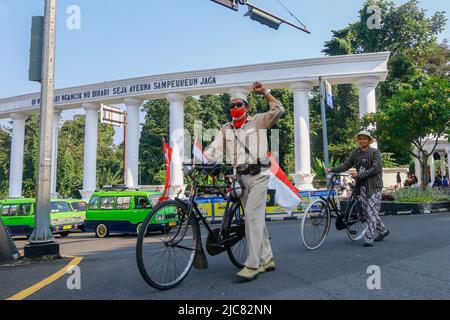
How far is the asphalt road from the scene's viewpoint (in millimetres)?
3436

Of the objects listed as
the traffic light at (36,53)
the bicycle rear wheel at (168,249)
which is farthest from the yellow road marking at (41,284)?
the traffic light at (36,53)

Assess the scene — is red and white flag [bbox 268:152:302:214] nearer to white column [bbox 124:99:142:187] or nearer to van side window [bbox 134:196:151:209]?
van side window [bbox 134:196:151:209]

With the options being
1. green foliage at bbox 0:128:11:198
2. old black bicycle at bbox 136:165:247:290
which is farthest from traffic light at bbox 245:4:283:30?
green foliage at bbox 0:128:11:198

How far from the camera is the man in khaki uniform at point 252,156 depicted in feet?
13.7

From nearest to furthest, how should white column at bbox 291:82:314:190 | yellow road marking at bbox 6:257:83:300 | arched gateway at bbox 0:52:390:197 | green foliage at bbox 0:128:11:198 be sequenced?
yellow road marking at bbox 6:257:83:300, arched gateway at bbox 0:52:390:197, white column at bbox 291:82:314:190, green foliage at bbox 0:128:11:198

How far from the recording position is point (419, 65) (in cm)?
3806

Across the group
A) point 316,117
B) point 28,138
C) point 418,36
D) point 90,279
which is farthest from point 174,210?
point 28,138

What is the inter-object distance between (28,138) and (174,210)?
170ft

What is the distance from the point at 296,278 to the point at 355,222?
301cm

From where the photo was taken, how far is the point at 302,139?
22.4m

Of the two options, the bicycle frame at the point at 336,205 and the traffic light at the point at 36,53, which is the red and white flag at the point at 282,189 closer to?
the bicycle frame at the point at 336,205

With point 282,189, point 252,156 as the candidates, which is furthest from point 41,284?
point 282,189

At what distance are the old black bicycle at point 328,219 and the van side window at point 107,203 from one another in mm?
9772

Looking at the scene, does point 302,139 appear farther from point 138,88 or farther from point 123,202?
point 123,202
